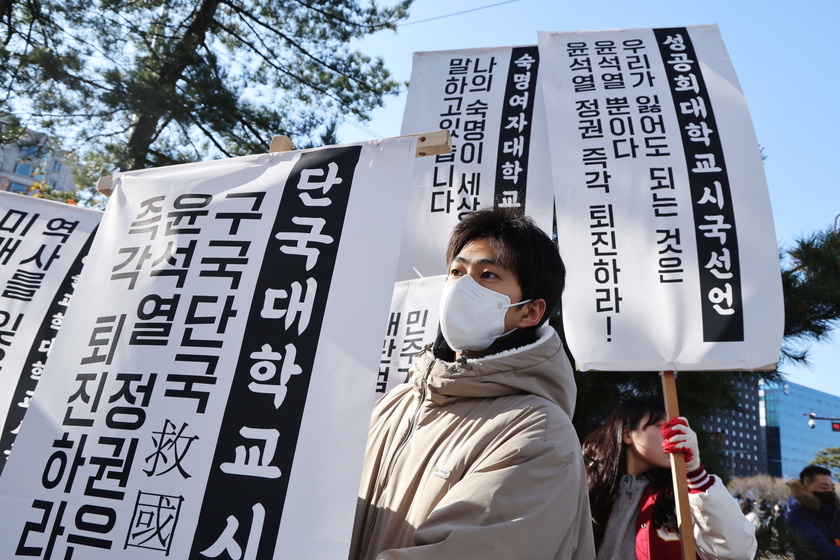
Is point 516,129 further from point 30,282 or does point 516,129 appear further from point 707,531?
point 30,282

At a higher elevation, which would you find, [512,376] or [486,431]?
[512,376]

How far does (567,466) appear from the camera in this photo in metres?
1.39

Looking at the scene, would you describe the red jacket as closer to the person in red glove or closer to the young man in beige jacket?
the person in red glove

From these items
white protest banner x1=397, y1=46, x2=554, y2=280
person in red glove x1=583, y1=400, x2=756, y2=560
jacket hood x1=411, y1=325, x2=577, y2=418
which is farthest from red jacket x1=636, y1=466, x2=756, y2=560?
white protest banner x1=397, y1=46, x2=554, y2=280

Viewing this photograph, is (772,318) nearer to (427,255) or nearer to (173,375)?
(427,255)

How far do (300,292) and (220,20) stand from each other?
635 cm

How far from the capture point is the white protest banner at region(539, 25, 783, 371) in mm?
2736

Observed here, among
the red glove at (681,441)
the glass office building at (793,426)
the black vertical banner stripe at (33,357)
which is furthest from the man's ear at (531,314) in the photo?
the glass office building at (793,426)

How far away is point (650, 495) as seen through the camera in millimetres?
2555

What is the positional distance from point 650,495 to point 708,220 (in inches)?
47.6

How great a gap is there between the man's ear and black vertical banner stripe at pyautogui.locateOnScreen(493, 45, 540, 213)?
1727 millimetres

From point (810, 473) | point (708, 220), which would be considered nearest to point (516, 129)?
point (708, 220)

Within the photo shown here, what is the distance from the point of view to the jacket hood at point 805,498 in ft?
15.2

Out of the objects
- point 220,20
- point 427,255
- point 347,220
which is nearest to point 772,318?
point 427,255
